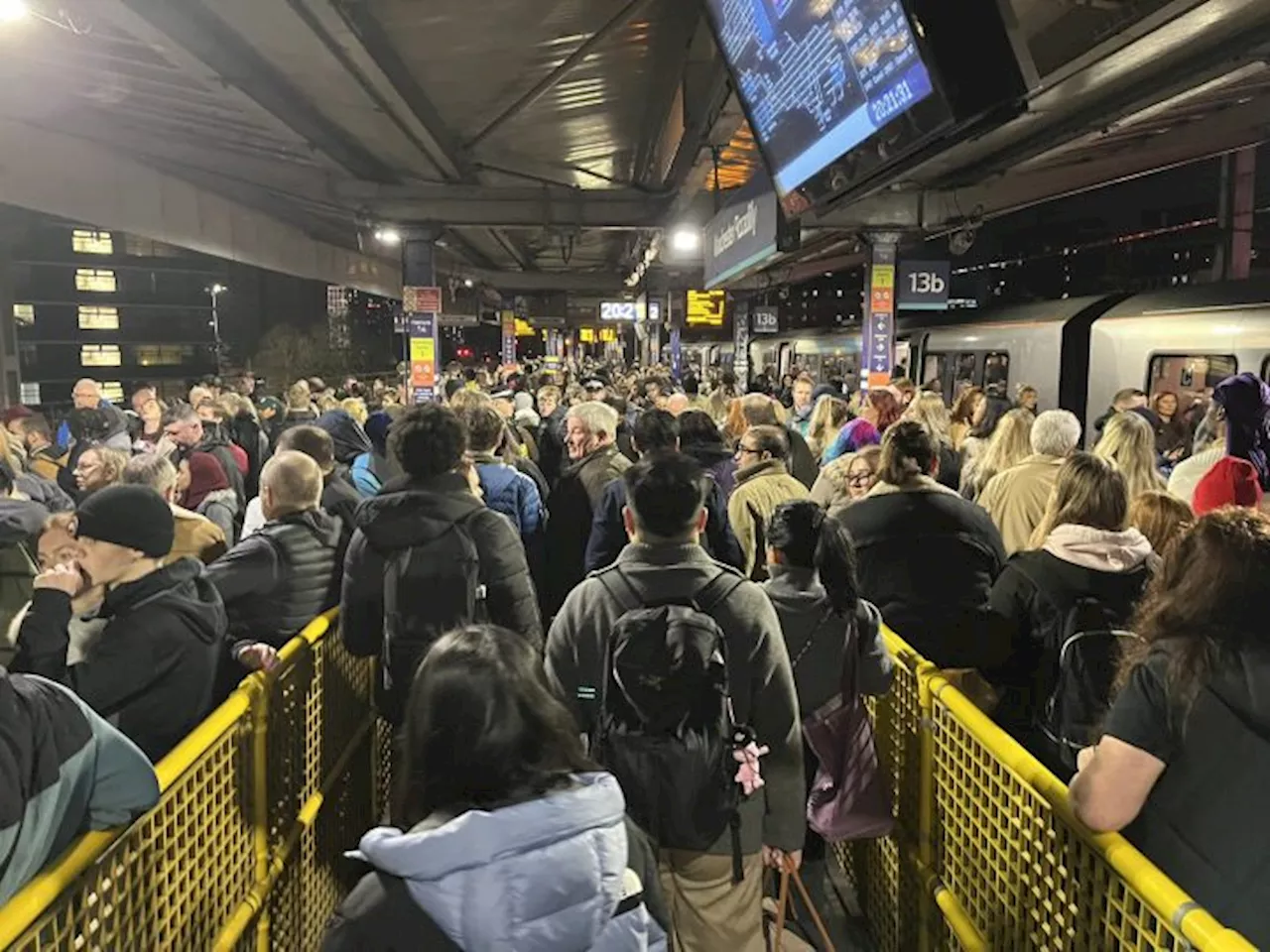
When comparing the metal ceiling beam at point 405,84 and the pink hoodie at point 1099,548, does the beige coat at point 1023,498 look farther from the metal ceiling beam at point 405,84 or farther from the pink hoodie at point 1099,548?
the metal ceiling beam at point 405,84

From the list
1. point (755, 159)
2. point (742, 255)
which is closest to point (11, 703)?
point (742, 255)

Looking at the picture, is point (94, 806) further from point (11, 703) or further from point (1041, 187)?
point (1041, 187)

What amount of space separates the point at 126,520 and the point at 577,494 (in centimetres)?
290

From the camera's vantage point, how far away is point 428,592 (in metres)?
3.61

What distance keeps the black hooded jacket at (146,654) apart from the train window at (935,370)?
49.8ft

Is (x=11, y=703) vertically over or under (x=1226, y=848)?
over

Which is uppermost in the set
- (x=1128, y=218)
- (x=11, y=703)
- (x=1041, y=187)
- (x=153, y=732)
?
(x=1128, y=218)

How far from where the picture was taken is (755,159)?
10547 mm

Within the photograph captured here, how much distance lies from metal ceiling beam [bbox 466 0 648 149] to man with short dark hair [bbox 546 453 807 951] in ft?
12.7

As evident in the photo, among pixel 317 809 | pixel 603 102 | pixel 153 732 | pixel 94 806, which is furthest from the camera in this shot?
pixel 603 102

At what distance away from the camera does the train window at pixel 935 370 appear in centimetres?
1717

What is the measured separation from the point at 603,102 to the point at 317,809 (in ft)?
21.3

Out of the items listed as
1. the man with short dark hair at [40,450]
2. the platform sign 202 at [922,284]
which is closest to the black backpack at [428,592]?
the man with short dark hair at [40,450]

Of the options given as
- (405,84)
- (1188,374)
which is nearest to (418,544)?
(405,84)
